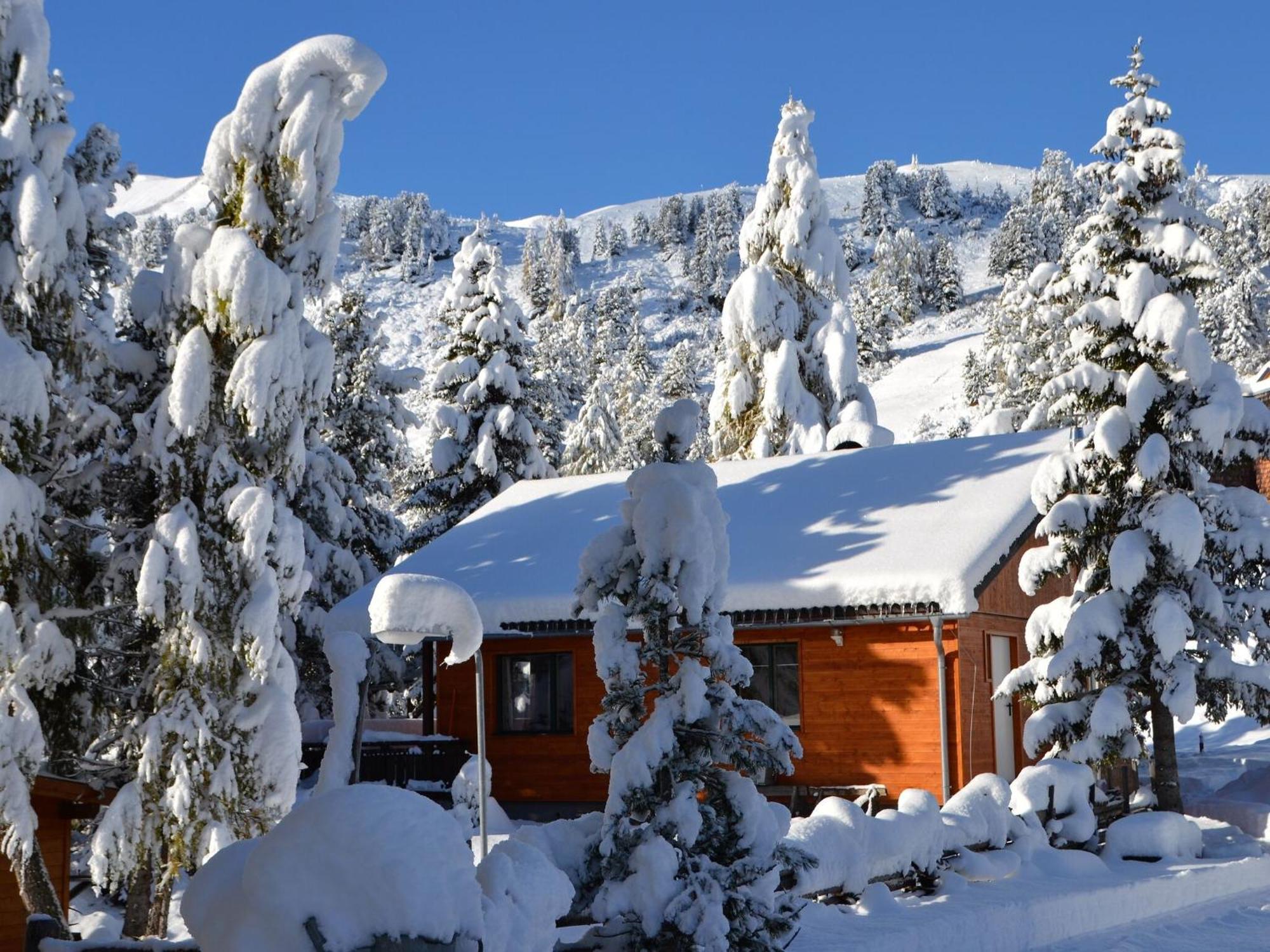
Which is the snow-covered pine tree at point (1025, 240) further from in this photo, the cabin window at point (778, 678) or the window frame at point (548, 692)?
the cabin window at point (778, 678)

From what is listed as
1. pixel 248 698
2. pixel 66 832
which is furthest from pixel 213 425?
pixel 66 832

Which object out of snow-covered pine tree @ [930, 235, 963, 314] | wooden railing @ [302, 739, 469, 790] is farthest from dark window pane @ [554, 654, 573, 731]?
snow-covered pine tree @ [930, 235, 963, 314]

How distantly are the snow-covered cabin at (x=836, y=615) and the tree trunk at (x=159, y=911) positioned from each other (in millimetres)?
7137

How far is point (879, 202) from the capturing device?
157 m

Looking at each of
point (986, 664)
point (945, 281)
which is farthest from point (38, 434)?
point (945, 281)

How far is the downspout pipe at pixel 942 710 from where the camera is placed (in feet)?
60.3

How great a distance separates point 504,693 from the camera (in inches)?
862

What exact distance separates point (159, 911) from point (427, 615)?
6234mm

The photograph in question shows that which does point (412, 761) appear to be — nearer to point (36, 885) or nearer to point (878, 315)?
point (36, 885)

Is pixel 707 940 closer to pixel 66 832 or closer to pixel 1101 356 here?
pixel 66 832

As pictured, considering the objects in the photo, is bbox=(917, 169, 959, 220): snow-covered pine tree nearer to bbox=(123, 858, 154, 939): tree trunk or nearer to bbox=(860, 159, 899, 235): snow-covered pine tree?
bbox=(860, 159, 899, 235): snow-covered pine tree

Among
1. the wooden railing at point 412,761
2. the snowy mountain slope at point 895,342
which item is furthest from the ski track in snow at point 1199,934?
the snowy mountain slope at point 895,342

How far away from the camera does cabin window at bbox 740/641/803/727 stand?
20.0 meters

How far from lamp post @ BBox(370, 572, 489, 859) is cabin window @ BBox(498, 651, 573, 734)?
10.4 metres
